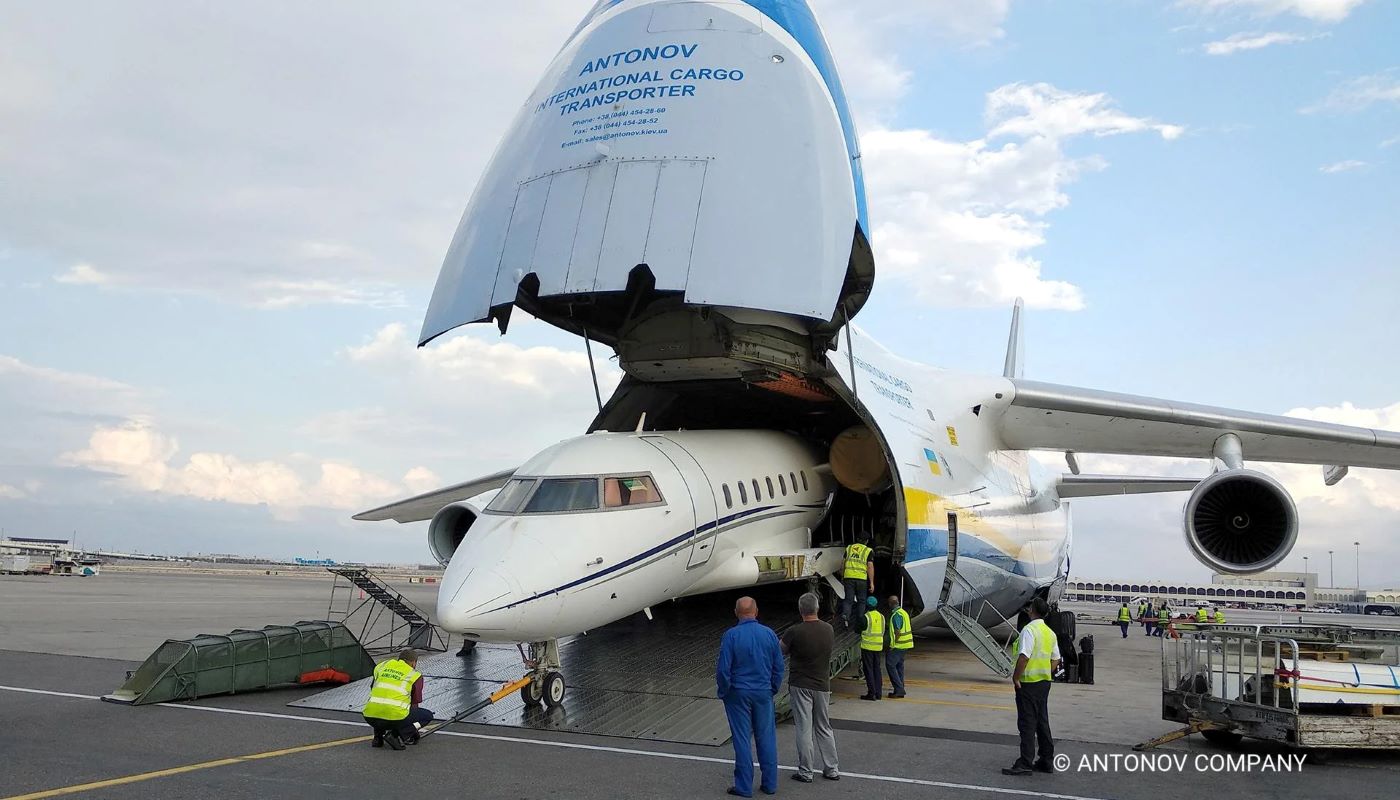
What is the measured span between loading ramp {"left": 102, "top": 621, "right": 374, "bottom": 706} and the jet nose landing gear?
9.39ft

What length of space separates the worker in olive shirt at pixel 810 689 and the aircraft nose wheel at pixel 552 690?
2.85 m

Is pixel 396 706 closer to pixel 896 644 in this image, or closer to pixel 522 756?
pixel 522 756

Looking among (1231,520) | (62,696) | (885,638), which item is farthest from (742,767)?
(1231,520)

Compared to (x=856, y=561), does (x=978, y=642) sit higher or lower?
lower

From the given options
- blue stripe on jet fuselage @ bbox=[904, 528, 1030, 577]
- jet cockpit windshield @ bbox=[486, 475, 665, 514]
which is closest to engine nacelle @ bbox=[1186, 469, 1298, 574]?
blue stripe on jet fuselage @ bbox=[904, 528, 1030, 577]

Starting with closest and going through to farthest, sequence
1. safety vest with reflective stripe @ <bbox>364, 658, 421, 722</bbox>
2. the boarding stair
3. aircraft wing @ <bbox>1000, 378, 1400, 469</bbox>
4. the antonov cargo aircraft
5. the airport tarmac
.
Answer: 1. the airport tarmac
2. safety vest with reflective stripe @ <bbox>364, 658, 421, 722</bbox>
3. the antonov cargo aircraft
4. the boarding stair
5. aircraft wing @ <bbox>1000, 378, 1400, 469</bbox>

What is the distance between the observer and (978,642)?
1272 cm

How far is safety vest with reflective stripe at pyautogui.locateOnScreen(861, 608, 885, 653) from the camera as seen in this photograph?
11297 millimetres

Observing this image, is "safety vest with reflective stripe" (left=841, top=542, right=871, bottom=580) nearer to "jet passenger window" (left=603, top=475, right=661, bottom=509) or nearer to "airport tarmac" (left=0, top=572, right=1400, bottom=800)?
"airport tarmac" (left=0, top=572, right=1400, bottom=800)

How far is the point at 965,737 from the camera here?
908cm

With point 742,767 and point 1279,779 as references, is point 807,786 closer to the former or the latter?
point 742,767

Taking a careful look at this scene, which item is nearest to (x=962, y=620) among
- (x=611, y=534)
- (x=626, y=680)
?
(x=626, y=680)

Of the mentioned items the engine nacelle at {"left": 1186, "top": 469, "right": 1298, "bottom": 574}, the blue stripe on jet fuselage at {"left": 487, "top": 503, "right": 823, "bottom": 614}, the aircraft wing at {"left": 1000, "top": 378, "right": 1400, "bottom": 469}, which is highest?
the aircraft wing at {"left": 1000, "top": 378, "right": 1400, "bottom": 469}

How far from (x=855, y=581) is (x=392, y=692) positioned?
19.4 ft
